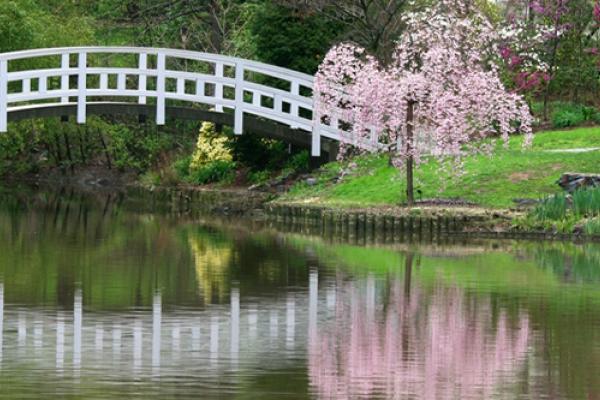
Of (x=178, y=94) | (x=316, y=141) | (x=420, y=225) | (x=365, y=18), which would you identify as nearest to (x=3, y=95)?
(x=178, y=94)

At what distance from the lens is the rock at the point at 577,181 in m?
35.2

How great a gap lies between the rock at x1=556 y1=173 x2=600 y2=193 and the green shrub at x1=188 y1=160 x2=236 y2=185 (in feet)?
47.0

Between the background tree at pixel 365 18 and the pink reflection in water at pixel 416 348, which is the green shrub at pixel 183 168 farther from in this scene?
the pink reflection in water at pixel 416 348

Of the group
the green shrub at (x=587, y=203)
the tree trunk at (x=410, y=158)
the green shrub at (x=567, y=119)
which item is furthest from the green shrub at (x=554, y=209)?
the green shrub at (x=567, y=119)

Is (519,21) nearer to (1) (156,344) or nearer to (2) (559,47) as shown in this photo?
(2) (559,47)

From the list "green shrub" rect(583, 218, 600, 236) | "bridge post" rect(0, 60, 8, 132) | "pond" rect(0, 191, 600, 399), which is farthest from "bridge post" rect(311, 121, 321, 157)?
"green shrub" rect(583, 218, 600, 236)

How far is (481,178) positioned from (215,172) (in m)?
13.1

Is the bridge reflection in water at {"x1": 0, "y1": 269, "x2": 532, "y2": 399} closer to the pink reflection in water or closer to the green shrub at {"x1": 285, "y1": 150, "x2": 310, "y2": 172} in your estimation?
the pink reflection in water

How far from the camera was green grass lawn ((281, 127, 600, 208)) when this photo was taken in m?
37.1

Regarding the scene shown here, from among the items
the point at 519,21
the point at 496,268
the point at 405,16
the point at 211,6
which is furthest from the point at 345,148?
the point at 211,6

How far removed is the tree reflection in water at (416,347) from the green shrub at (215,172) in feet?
80.1

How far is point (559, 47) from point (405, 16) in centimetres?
661

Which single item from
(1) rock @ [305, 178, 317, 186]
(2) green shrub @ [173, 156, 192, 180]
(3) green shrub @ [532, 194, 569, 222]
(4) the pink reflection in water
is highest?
(2) green shrub @ [173, 156, 192, 180]

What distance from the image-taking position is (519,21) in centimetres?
4778
